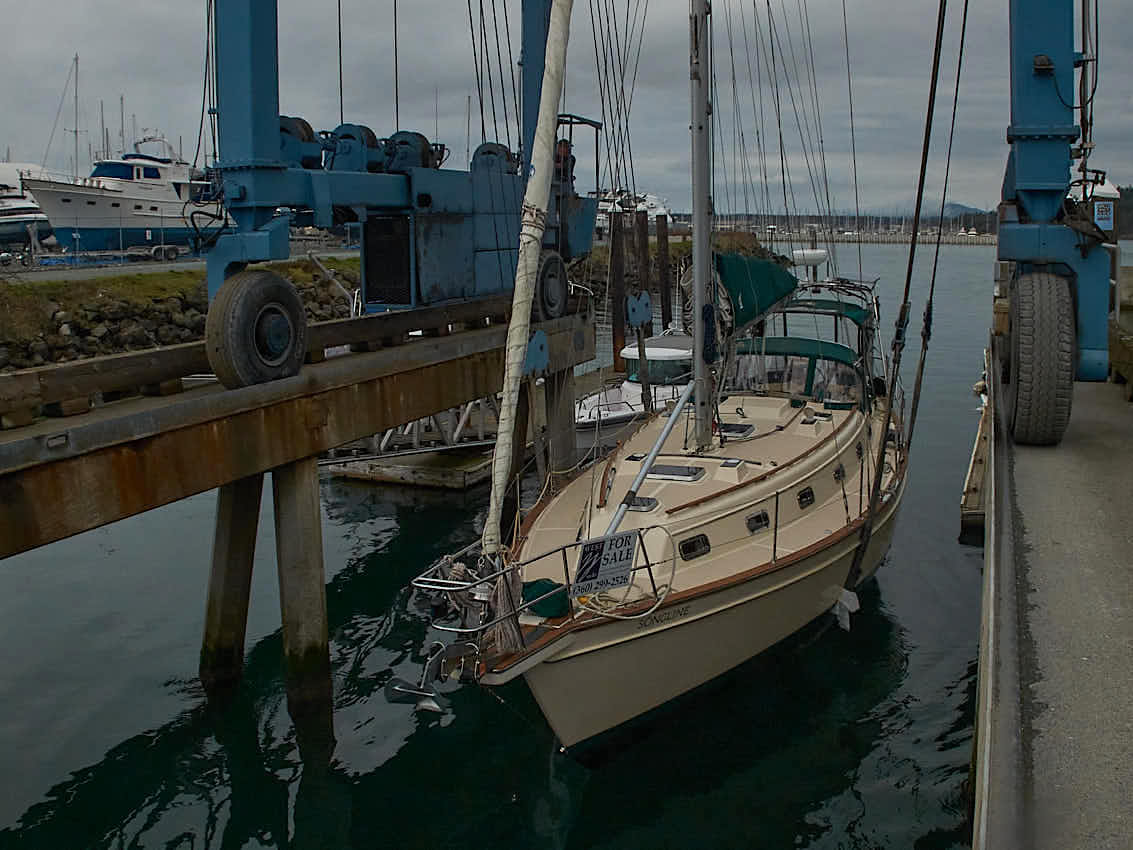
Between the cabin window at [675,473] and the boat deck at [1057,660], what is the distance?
3.37m

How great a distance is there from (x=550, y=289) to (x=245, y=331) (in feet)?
23.9

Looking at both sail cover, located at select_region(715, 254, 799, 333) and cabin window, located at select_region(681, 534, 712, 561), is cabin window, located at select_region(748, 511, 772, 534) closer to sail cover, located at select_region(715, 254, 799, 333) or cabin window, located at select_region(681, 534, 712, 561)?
cabin window, located at select_region(681, 534, 712, 561)

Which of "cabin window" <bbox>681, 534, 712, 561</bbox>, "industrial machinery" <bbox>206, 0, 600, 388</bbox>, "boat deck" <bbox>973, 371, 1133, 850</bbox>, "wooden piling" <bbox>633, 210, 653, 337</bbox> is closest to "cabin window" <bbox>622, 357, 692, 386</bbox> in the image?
"wooden piling" <bbox>633, 210, 653, 337</bbox>

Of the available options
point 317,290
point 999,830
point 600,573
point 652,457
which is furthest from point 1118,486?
point 317,290

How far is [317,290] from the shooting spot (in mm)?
39469

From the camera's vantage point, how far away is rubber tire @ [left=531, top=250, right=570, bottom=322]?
17.2m

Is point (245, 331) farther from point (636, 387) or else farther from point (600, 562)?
point (636, 387)

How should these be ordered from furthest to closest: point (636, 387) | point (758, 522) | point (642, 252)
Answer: point (642, 252) → point (636, 387) → point (758, 522)

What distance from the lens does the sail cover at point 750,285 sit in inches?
547

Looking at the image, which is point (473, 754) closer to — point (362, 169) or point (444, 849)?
point (444, 849)

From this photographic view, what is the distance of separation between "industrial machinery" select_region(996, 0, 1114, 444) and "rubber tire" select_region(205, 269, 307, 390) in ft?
28.7

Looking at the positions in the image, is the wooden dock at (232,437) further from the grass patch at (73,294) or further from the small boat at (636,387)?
the grass patch at (73,294)

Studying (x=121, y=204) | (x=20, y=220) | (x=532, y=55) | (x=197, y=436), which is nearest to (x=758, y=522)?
(x=197, y=436)

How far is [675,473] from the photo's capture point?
502 inches
